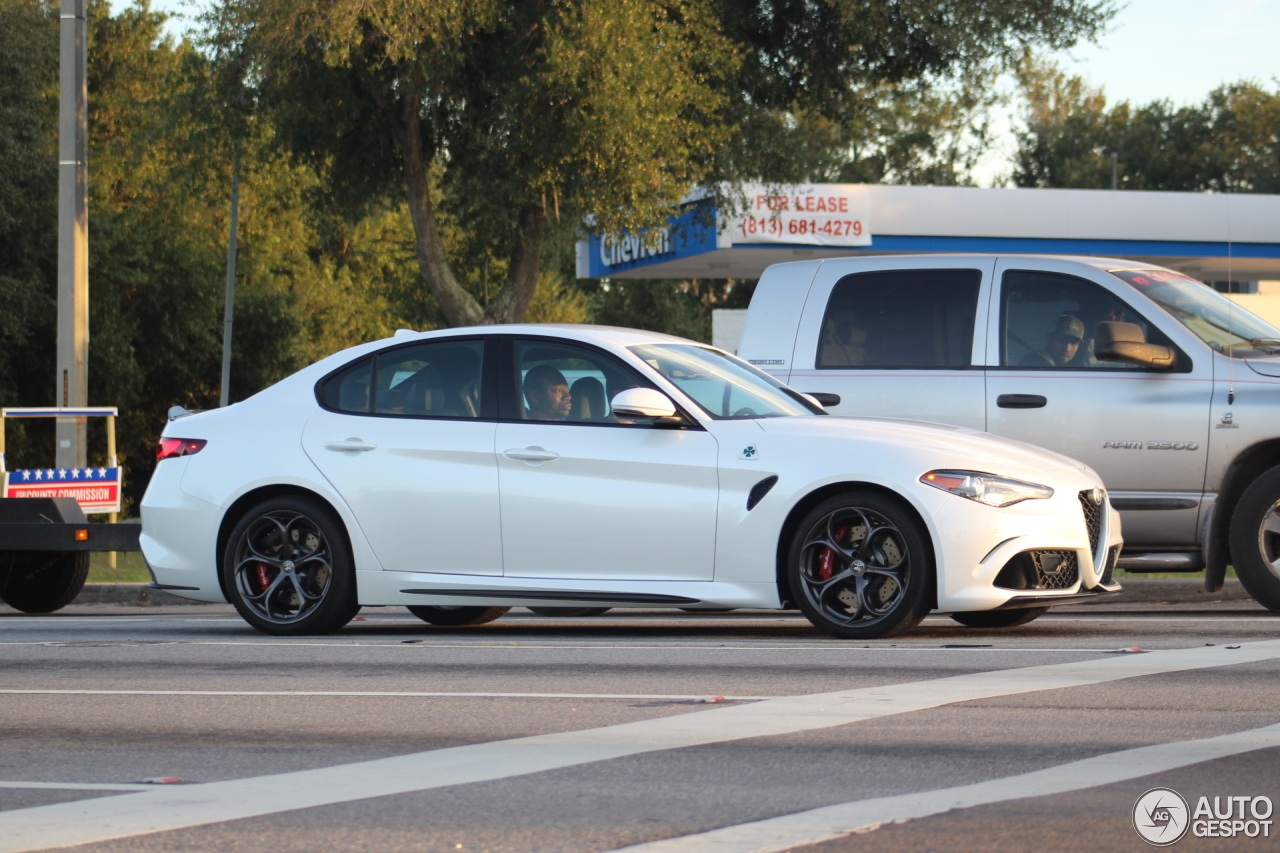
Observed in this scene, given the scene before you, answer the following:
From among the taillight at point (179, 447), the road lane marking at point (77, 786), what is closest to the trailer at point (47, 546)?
the taillight at point (179, 447)

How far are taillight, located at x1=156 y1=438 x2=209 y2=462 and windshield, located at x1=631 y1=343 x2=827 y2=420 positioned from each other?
249cm

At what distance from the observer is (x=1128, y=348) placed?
9.59 meters

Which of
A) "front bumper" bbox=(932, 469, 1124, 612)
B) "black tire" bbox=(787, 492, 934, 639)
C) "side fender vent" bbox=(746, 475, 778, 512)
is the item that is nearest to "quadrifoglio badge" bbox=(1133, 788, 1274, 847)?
"front bumper" bbox=(932, 469, 1124, 612)

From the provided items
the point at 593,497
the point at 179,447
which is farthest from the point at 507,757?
the point at 179,447

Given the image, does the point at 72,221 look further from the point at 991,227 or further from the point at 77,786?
the point at 991,227

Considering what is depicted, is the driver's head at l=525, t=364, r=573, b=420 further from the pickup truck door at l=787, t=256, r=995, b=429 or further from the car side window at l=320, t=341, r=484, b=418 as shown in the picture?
the pickup truck door at l=787, t=256, r=995, b=429

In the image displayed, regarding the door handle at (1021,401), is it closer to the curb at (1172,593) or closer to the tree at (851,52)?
the curb at (1172,593)

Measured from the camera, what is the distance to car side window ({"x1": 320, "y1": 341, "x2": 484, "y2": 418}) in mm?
9094

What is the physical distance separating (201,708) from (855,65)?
1994 cm

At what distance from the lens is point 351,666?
25.7ft

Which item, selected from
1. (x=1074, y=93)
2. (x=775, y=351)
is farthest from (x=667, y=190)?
(x=1074, y=93)

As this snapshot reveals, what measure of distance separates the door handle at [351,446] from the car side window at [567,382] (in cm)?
83

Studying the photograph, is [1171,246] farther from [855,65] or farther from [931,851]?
[931,851]

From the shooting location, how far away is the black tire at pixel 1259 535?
30.8 feet
